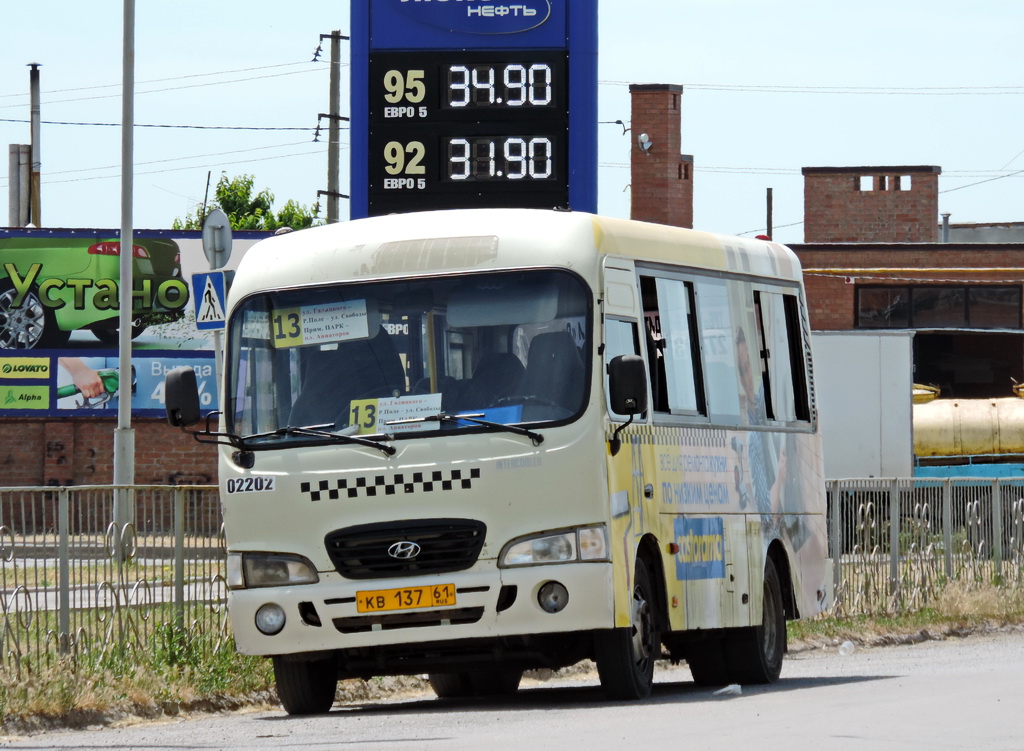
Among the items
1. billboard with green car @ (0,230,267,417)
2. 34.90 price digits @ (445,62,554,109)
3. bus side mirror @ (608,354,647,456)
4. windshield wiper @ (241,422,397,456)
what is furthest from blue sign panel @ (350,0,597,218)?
billboard with green car @ (0,230,267,417)

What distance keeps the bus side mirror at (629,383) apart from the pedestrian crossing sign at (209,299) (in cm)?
501

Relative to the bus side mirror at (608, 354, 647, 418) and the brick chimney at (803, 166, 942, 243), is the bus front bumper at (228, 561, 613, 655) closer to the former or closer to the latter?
the bus side mirror at (608, 354, 647, 418)

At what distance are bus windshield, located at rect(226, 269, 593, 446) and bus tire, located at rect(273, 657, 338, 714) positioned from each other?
1.37 metres

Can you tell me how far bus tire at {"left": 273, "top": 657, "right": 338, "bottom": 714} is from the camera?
470 inches

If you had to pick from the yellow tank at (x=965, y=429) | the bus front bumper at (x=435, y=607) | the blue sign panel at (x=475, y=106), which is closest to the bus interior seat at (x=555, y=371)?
the bus front bumper at (x=435, y=607)

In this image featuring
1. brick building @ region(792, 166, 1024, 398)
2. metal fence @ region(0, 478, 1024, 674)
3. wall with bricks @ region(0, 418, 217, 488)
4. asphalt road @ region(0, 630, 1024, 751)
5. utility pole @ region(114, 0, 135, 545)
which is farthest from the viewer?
brick building @ region(792, 166, 1024, 398)

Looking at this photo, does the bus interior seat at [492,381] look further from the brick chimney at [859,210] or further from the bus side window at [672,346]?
the brick chimney at [859,210]

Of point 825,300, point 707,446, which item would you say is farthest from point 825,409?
point 707,446

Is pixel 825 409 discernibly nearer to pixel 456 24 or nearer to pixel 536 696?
pixel 456 24

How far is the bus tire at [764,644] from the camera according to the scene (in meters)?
13.8

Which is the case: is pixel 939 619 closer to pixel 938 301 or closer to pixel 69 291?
pixel 69 291

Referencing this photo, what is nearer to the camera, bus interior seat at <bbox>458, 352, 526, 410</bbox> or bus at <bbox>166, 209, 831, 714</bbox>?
bus at <bbox>166, 209, 831, 714</bbox>

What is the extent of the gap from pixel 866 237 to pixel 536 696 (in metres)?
42.1

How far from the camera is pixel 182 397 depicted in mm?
11656
